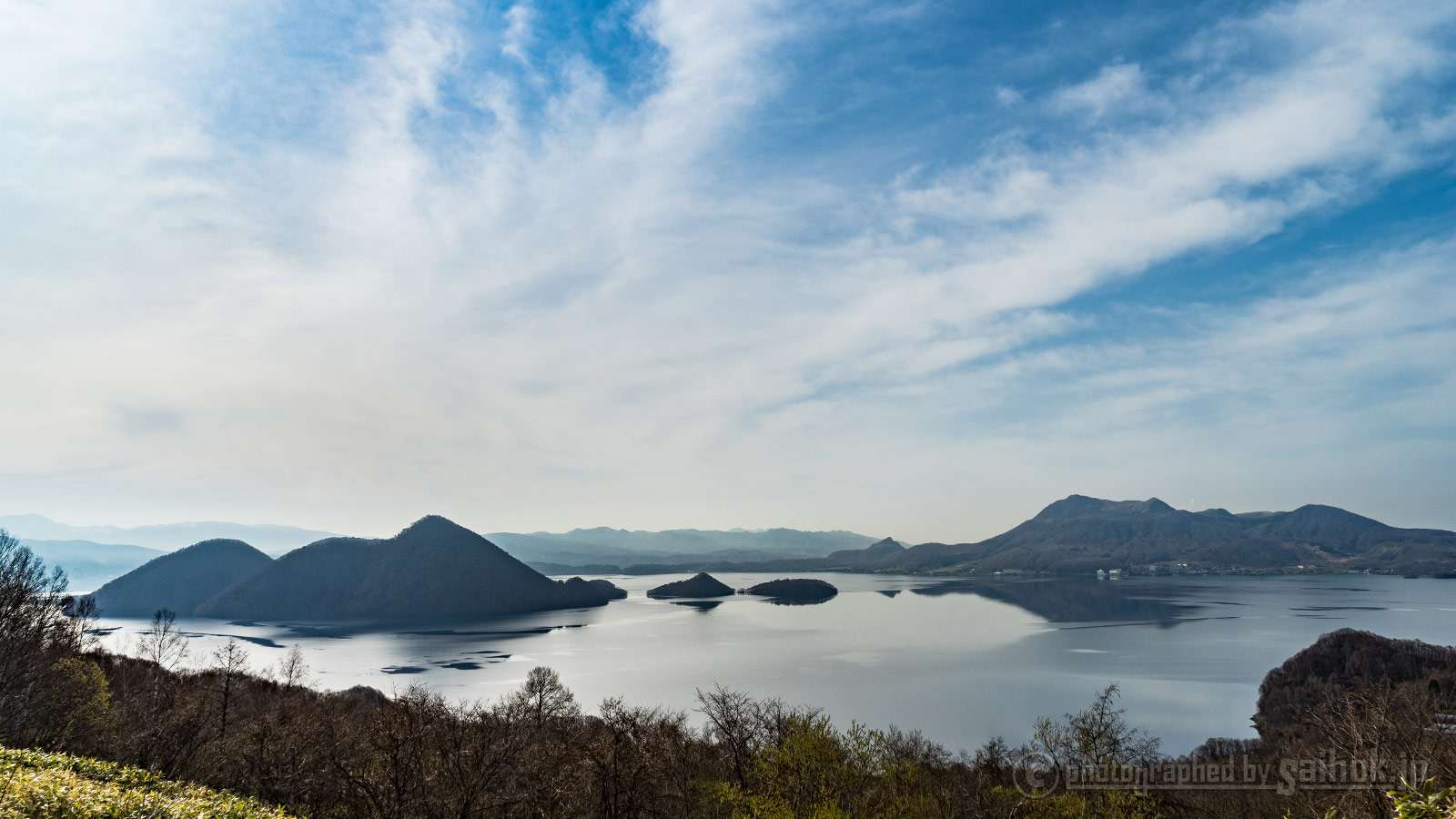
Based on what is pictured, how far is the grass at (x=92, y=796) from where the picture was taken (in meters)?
8.32

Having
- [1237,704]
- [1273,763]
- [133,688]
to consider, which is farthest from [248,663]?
[1237,704]

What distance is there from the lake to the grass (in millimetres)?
59933

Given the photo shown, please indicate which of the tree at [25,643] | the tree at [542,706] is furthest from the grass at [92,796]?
the tree at [542,706]

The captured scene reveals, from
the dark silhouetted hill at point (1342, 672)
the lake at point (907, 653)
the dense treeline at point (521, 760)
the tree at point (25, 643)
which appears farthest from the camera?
the lake at point (907, 653)

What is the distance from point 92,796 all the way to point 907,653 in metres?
111

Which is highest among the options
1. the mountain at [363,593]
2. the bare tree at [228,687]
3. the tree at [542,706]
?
the bare tree at [228,687]

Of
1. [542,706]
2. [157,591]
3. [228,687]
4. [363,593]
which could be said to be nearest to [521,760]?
[542,706]

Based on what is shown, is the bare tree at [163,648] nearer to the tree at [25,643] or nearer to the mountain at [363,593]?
the tree at [25,643]

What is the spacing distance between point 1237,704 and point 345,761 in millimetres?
86144

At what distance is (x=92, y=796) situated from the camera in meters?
8.87

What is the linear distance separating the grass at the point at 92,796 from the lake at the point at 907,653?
5993 centimetres

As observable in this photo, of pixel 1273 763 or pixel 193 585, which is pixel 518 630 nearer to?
pixel 193 585

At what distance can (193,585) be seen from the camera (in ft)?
640

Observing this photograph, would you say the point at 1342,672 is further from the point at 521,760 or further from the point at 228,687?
the point at 228,687
